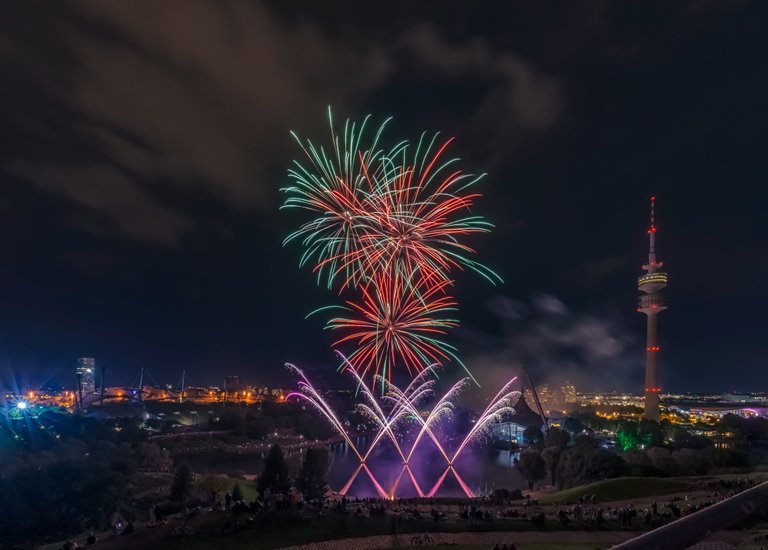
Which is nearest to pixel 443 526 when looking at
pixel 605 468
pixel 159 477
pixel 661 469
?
pixel 605 468

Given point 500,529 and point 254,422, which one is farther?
point 254,422

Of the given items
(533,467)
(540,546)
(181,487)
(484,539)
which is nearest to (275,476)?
(181,487)

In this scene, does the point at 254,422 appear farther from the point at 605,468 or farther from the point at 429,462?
the point at 605,468

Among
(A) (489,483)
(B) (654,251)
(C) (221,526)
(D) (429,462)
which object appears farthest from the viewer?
(B) (654,251)

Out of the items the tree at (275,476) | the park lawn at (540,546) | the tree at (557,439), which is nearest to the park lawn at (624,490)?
the park lawn at (540,546)

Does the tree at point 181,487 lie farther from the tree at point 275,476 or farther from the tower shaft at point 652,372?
the tower shaft at point 652,372

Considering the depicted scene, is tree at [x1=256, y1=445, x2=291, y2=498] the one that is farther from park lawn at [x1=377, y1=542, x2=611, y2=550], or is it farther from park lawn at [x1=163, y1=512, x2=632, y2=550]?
park lawn at [x1=377, y1=542, x2=611, y2=550]
